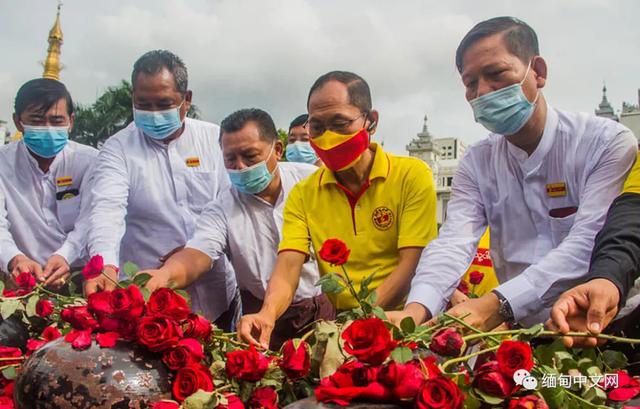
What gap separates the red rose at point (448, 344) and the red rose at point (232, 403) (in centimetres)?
44

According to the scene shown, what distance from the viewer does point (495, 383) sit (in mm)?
1169

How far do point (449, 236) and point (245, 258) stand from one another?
3.89ft

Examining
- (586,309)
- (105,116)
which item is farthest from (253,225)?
(105,116)

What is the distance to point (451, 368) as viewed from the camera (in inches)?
52.1

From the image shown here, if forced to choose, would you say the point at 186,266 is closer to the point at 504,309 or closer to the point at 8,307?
the point at 8,307

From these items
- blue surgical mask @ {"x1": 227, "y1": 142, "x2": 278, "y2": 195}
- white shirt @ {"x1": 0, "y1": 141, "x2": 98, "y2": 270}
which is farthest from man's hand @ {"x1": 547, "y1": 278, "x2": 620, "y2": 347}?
white shirt @ {"x1": 0, "y1": 141, "x2": 98, "y2": 270}

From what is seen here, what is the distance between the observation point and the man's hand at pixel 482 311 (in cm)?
177

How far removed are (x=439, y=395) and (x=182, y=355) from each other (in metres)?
0.67

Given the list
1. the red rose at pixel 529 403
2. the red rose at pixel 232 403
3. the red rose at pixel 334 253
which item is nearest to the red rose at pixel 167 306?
the red rose at pixel 232 403

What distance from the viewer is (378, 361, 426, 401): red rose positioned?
1.16m

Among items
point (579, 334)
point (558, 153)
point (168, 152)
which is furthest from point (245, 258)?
point (579, 334)

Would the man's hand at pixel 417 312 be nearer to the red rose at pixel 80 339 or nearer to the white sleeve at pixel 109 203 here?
the red rose at pixel 80 339

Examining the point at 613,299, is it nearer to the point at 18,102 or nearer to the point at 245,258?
the point at 245,258

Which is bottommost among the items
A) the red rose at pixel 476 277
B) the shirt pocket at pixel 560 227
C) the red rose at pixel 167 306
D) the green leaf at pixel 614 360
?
the red rose at pixel 476 277
